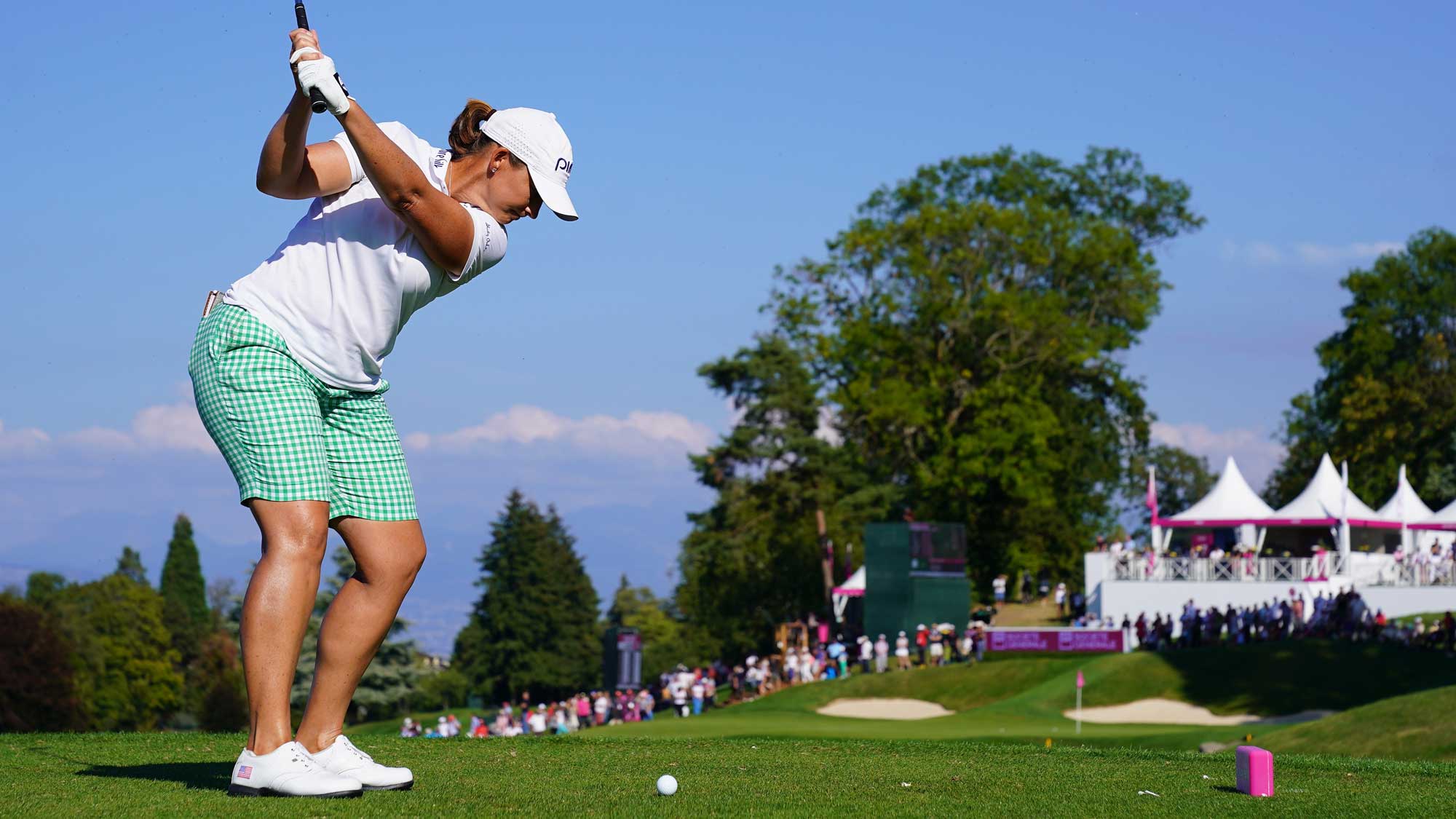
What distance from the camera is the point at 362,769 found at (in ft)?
15.3

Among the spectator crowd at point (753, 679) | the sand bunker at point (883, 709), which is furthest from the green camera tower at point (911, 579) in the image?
the sand bunker at point (883, 709)

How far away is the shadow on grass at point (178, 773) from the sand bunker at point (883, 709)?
27970 millimetres

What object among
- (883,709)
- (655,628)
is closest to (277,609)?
(883,709)

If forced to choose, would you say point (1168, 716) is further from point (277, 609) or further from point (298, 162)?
point (298, 162)

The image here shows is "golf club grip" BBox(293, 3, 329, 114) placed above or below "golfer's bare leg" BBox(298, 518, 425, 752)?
above

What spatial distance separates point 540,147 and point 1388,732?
16.2m

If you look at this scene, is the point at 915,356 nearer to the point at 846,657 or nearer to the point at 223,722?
the point at 846,657

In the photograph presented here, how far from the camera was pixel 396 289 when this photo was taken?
4.62m

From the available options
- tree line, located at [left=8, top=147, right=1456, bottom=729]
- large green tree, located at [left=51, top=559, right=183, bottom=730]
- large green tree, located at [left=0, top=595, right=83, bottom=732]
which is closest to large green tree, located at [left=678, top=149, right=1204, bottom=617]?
tree line, located at [left=8, top=147, right=1456, bottom=729]

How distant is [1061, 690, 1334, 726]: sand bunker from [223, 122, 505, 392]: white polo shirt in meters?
26.6

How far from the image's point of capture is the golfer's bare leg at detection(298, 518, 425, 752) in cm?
491

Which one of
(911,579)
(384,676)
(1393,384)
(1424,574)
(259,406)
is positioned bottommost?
(384,676)

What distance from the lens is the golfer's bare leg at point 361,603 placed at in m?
4.91

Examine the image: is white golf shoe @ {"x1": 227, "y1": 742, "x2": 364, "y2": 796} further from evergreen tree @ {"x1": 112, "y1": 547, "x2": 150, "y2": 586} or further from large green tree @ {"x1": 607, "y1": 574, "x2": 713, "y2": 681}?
evergreen tree @ {"x1": 112, "y1": 547, "x2": 150, "y2": 586}
